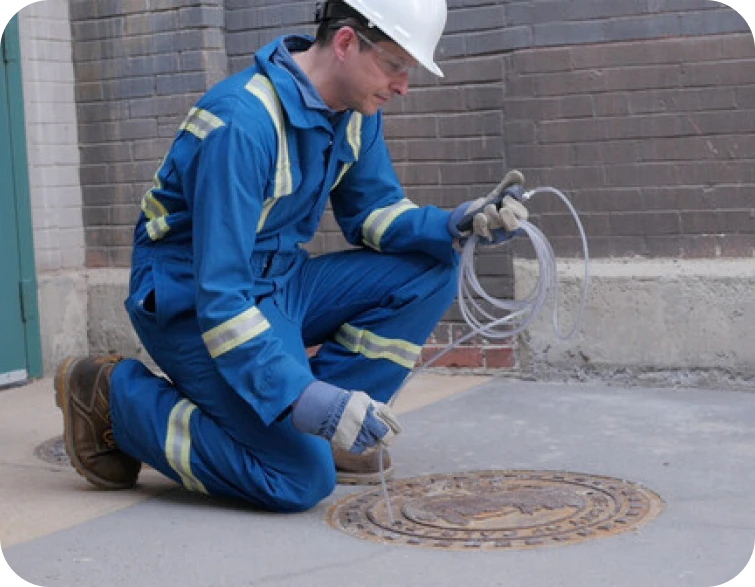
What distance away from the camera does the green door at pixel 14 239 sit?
19.1ft

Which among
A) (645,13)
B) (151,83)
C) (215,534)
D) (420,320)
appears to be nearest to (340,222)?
(420,320)

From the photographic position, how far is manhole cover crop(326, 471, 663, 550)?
11.3 feet

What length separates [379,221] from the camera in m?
4.19

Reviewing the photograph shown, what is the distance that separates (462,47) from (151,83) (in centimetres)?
157

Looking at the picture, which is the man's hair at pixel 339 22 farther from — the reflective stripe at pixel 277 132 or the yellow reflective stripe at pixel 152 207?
the yellow reflective stripe at pixel 152 207

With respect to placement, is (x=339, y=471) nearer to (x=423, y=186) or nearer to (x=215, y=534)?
(x=215, y=534)

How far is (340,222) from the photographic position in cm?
436

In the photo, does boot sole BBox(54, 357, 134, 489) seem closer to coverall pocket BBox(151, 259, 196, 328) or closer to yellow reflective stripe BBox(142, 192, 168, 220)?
coverall pocket BBox(151, 259, 196, 328)

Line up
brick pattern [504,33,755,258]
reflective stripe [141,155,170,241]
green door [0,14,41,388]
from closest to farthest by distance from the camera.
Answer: reflective stripe [141,155,170,241]
brick pattern [504,33,755,258]
green door [0,14,41,388]

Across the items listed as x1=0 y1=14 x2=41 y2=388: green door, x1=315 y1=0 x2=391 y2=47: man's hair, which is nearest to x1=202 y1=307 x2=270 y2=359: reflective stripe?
x1=315 y1=0 x2=391 y2=47: man's hair

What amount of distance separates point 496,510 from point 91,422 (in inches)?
50.1

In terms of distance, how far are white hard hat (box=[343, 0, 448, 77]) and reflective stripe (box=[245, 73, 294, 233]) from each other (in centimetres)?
34

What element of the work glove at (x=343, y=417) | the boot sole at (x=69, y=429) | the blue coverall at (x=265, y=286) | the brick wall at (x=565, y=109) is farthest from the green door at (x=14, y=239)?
the work glove at (x=343, y=417)

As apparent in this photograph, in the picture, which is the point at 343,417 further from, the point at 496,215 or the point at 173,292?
the point at 496,215
